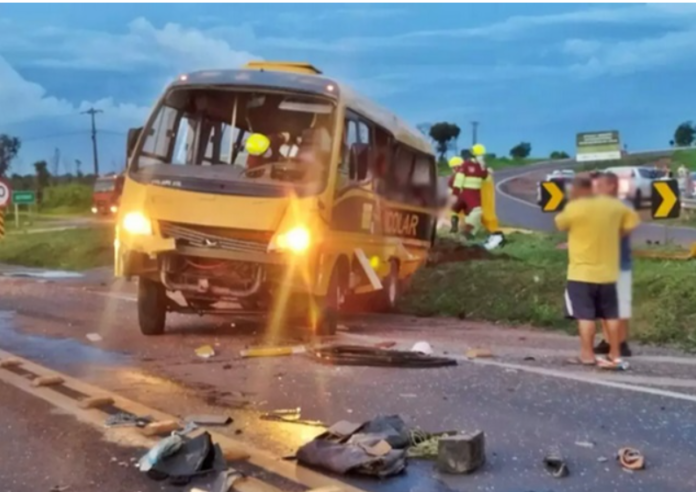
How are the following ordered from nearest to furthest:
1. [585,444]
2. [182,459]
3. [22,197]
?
[182,459]
[585,444]
[22,197]

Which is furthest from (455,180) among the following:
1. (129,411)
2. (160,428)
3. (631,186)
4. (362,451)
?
(362,451)

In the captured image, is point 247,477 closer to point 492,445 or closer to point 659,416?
point 492,445

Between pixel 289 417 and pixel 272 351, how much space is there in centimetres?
304

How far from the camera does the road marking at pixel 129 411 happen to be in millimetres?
5902

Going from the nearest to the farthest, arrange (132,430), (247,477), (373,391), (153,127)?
(247,477) → (132,430) → (373,391) → (153,127)

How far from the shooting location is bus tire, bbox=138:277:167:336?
11852 millimetres

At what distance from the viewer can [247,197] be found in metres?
10.9

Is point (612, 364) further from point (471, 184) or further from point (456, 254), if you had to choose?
point (471, 184)

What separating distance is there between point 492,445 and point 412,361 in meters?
3.14

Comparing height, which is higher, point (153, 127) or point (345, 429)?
point (153, 127)

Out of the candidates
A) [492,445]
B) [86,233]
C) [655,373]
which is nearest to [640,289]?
[655,373]

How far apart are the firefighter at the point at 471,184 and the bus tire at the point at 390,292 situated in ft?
16.2

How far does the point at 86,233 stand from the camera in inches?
1334

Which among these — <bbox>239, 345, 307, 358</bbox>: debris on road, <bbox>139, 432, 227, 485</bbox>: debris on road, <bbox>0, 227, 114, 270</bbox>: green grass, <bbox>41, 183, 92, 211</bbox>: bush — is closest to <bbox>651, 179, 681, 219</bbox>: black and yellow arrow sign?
<bbox>239, 345, 307, 358</bbox>: debris on road
